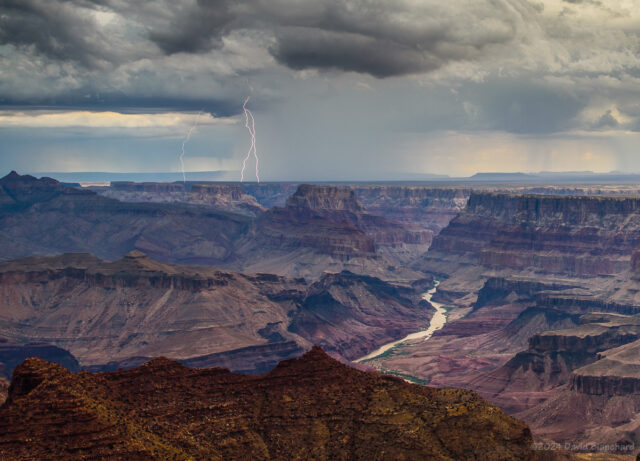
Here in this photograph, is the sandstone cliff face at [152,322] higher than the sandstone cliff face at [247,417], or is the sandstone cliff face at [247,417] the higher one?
the sandstone cliff face at [247,417]

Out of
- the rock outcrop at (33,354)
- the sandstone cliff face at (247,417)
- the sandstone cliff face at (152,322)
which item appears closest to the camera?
the sandstone cliff face at (247,417)

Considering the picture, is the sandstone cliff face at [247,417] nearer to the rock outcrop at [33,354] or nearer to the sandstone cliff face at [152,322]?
the sandstone cliff face at [152,322]

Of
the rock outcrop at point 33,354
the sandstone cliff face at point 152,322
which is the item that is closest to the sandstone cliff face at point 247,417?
the sandstone cliff face at point 152,322

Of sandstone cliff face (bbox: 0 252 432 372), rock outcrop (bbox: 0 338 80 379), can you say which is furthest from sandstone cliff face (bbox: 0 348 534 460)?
rock outcrop (bbox: 0 338 80 379)

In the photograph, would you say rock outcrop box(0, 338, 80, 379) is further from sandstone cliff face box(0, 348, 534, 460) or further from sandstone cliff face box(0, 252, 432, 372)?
sandstone cliff face box(0, 348, 534, 460)

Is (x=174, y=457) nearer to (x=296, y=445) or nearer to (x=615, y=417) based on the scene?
(x=296, y=445)

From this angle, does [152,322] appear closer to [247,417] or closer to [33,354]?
[33,354]

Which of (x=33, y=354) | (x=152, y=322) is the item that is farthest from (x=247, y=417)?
(x=152, y=322)

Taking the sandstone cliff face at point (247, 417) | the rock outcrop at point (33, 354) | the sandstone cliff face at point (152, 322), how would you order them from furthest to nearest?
the sandstone cliff face at point (152, 322), the rock outcrop at point (33, 354), the sandstone cliff face at point (247, 417)

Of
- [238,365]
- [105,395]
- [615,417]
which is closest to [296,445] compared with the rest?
[105,395]
